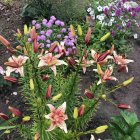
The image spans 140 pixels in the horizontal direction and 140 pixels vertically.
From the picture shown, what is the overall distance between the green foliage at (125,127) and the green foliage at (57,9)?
1.90 m

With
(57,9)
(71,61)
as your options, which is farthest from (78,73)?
(57,9)

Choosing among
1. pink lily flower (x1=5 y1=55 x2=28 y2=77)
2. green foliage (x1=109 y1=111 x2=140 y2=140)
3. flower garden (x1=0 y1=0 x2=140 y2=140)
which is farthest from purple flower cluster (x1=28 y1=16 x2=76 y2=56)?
pink lily flower (x1=5 y1=55 x2=28 y2=77)

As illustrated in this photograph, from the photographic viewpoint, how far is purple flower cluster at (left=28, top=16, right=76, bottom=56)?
4406 mm

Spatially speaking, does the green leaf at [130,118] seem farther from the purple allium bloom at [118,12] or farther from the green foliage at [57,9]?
the green foliage at [57,9]

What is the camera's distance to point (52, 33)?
183 inches

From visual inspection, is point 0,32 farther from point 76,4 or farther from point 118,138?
point 118,138

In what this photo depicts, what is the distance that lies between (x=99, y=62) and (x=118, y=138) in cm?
116

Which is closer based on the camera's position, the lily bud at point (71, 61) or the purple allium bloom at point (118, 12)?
the lily bud at point (71, 61)

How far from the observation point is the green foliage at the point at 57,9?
496 cm

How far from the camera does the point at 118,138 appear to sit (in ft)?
11.4

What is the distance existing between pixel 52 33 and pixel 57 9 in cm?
49

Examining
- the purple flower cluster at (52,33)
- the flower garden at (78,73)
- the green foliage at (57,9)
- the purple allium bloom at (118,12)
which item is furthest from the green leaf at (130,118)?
the green foliage at (57,9)

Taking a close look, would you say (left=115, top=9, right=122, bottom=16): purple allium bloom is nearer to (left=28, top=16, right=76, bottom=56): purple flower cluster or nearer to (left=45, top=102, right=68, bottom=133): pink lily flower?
(left=28, top=16, right=76, bottom=56): purple flower cluster

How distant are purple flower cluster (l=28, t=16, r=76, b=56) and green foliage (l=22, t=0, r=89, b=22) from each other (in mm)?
202
